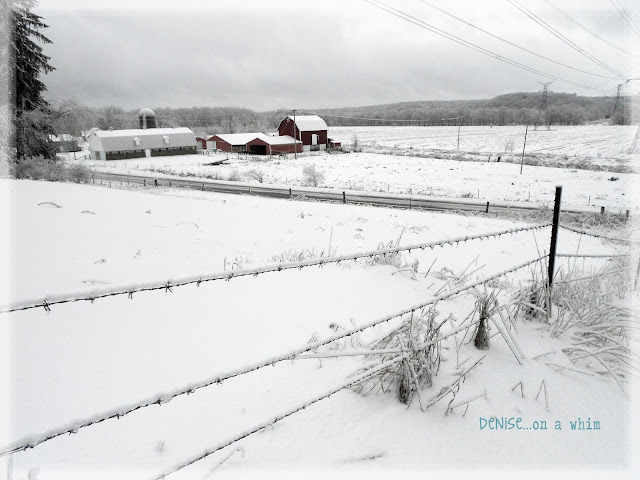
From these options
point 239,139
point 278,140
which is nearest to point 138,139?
point 239,139

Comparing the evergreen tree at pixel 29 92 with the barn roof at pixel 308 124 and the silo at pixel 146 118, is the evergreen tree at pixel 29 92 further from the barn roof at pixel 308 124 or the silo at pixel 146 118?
the silo at pixel 146 118

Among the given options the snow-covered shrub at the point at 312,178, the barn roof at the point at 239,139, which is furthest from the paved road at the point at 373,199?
the barn roof at the point at 239,139

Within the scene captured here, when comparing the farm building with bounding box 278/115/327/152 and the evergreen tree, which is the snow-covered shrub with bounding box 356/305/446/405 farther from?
the farm building with bounding box 278/115/327/152

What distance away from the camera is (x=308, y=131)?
71062 mm

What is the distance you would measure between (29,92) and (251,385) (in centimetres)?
2887

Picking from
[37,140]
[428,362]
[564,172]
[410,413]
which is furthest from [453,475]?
[564,172]

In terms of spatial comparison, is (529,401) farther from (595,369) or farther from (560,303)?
(560,303)

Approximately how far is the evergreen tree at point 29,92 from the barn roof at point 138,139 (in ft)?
126

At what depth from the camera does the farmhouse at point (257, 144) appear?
66.8m

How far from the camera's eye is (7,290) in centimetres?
476

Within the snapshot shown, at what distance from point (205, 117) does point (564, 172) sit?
125610mm

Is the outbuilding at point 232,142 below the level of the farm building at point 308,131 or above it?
below

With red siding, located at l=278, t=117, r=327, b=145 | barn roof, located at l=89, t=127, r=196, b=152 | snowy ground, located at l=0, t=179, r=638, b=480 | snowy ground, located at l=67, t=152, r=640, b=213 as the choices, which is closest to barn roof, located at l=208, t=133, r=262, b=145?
red siding, located at l=278, t=117, r=327, b=145

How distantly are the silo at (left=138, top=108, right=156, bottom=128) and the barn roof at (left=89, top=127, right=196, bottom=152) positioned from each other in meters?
16.5
